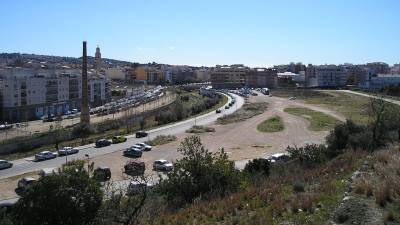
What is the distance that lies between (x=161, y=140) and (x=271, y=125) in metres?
16.7

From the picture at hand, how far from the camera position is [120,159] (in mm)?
36562

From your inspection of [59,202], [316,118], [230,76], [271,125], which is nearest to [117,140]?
[271,125]

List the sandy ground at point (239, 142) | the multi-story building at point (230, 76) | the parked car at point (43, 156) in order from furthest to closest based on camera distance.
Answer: the multi-story building at point (230, 76)
the parked car at point (43, 156)
the sandy ground at point (239, 142)

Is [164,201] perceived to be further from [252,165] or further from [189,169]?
[252,165]

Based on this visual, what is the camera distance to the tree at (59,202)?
1195cm

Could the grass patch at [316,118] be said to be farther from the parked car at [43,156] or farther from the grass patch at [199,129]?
the parked car at [43,156]

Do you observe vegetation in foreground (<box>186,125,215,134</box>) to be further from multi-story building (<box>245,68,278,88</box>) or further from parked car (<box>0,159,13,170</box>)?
multi-story building (<box>245,68,278,88</box>)

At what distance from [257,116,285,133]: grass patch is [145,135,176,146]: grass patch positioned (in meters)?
11.2

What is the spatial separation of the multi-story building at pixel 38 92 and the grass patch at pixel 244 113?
32.0 m

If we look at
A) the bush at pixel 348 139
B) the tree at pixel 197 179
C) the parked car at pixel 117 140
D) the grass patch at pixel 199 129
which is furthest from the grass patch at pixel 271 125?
the tree at pixel 197 179

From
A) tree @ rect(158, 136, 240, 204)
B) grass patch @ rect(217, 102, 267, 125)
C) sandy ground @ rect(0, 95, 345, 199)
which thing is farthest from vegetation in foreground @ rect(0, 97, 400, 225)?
grass patch @ rect(217, 102, 267, 125)

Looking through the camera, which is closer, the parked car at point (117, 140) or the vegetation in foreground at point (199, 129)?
the parked car at point (117, 140)

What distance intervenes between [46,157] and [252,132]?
902 inches

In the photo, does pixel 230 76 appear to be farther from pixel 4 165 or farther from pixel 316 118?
pixel 4 165
